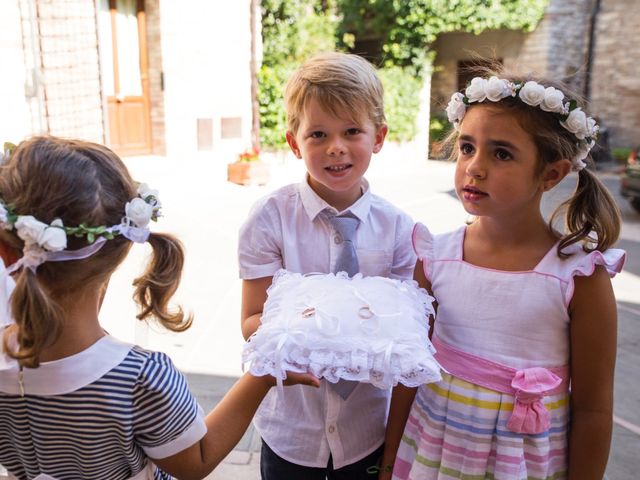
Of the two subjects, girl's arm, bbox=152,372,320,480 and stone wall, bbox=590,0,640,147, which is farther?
stone wall, bbox=590,0,640,147

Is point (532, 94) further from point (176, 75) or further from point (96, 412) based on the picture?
point (176, 75)

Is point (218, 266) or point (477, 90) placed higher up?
point (477, 90)

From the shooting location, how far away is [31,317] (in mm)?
1009

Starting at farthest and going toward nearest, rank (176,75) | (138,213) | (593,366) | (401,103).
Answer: (401,103) < (176,75) < (593,366) < (138,213)

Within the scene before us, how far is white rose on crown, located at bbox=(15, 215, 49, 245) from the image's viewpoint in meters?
0.99

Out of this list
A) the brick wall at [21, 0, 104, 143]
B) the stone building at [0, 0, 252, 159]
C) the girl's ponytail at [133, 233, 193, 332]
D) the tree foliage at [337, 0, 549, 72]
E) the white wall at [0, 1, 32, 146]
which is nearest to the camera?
the girl's ponytail at [133, 233, 193, 332]

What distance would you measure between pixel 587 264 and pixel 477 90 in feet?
1.56

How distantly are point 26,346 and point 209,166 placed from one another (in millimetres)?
9173

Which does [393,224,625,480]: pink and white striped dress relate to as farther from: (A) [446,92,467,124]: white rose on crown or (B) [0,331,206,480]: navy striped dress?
(B) [0,331,206,480]: navy striped dress

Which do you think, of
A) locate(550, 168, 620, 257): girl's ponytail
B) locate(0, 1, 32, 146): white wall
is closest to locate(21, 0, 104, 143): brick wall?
locate(0, 1, 32, 146): white wall

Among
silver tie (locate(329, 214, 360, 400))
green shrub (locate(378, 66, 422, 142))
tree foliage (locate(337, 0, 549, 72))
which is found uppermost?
tree foliage (locate(337, 0, 549, 72))

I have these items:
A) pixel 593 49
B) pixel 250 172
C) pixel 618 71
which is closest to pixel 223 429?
pixel 250 172

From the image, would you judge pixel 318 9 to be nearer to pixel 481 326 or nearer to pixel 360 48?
pixel 360 48

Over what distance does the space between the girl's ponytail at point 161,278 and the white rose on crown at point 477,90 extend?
776 millimetres
